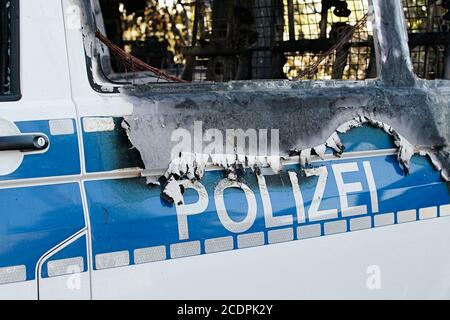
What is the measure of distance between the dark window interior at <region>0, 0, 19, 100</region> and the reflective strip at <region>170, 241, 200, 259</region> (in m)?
0.60

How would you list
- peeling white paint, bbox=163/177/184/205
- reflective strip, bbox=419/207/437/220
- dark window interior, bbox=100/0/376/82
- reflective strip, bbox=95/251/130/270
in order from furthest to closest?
dark window interior, bbox=100/0/376/82, reflective strip, bbox=419/207/437/220, peeling white paint, bbox=163/177/184/205, reflective strip, bbox=95/251/130/270

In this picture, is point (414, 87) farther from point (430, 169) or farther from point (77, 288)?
point (77, 288)

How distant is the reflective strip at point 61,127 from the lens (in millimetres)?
1888

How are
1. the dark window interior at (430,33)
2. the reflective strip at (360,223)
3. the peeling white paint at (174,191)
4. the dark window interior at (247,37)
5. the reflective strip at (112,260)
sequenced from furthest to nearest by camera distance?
the dark window interior at (430,33)
the dark window interior at (247,37)
the reflective strip at (360,223)
the peeling white paint at (174,191)
the reflective strip at (112,260)

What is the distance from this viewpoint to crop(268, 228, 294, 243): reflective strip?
7.04ft

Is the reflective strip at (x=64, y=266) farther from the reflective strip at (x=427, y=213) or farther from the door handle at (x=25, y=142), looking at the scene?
the reflective strip at (x=427, y=213)

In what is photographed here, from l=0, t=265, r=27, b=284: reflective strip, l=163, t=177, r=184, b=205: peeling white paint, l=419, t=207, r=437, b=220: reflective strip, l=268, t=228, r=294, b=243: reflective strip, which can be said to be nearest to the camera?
l=0, t=265, r=27, b=284: reflective strip

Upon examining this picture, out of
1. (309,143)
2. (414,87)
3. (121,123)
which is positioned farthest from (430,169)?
(121,123)

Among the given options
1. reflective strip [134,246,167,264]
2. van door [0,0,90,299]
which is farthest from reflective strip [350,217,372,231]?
van door [0,0,90,299]

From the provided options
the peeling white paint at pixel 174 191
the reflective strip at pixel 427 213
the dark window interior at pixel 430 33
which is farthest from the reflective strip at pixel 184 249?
the dark window interior at pixel 430 33

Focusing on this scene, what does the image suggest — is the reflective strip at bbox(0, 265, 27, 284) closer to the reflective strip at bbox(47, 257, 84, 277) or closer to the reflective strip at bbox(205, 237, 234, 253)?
the reflective strip at bbox(47, 257, 84, 277)

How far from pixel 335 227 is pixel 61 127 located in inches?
35.4

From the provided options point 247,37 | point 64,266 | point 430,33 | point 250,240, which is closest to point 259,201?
point 250,240

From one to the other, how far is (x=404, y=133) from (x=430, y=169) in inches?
6.8
